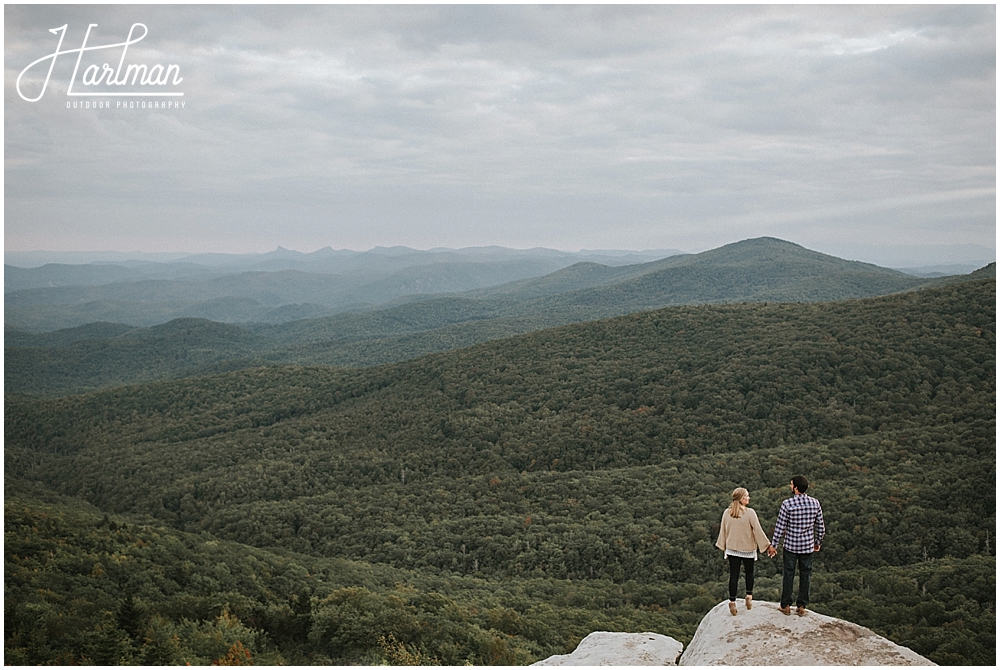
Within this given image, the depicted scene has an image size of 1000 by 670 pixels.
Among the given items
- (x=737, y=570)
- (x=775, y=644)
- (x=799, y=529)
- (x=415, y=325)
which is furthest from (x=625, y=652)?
(x=415, y=325)

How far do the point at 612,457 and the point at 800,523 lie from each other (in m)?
20.3

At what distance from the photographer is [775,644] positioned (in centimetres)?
848

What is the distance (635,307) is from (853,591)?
10452 centimetres

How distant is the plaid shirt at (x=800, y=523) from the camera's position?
8438mm

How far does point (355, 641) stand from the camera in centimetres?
1162

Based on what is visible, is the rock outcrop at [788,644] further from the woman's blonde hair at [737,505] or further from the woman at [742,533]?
the woman's blonde hair at [737,505]

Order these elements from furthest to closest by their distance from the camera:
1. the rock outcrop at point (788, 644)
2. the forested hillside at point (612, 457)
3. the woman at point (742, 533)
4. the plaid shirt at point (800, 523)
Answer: the forested hillside at point (612, 457) → the woman at point (742, 533) → the plaid shirt at point (800, 523) → the rock outcrop at point (788, 644)

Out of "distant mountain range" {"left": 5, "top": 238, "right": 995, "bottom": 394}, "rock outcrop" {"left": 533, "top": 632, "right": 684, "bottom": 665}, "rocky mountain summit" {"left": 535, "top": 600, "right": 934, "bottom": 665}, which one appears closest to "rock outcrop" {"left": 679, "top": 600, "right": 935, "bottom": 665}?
"rocky mountain summit" {"left": 535, "top": 600, "right": 934, "bottom": 665}

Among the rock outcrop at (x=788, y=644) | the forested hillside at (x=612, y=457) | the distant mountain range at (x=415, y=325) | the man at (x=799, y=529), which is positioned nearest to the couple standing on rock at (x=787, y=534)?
the man at (x=799, y=529)

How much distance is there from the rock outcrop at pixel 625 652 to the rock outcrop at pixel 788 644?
0.76 metres

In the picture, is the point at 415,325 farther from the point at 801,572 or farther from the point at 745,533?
the point at 801,572

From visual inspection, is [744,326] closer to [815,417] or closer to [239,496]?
[815,417]

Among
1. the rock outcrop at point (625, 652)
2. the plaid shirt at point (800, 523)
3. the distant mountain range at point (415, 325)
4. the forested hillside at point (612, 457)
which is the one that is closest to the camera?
the plaid shirt at point (800, 523)

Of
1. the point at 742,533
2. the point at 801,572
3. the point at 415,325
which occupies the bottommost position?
the point at 415,325
